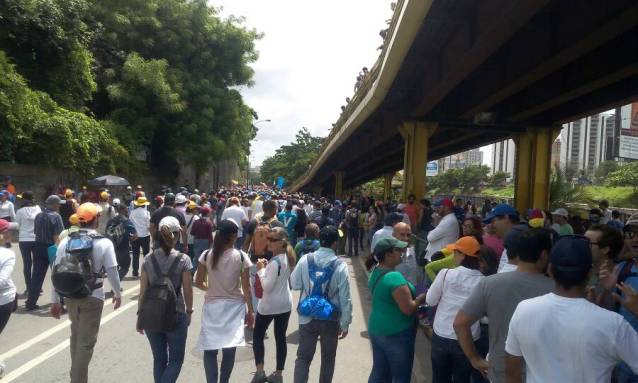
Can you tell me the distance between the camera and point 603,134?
99.9 metres

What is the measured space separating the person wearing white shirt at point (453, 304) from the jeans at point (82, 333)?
9.63 feet

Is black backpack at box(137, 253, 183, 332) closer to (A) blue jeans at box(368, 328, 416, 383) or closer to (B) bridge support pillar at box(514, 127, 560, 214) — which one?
(A) blue jeans at box(368, 328, 416, 383)

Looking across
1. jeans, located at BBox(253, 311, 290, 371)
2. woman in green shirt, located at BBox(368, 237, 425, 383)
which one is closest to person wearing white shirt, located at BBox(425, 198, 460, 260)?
jeans, located at BBox(253, 311, 290, 371)

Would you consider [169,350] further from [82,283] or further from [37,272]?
[37,272]

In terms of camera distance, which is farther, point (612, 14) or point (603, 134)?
point (603, 134)

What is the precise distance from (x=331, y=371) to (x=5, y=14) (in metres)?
20.3

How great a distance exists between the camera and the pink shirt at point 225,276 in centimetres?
480

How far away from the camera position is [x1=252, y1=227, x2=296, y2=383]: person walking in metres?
5.40

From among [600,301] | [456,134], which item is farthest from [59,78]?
[600,301]

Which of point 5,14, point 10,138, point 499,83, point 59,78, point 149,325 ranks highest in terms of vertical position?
point 5,14

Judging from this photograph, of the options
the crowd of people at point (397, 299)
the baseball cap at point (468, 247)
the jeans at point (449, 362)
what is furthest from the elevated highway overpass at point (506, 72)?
the jeans at point (449, 362)

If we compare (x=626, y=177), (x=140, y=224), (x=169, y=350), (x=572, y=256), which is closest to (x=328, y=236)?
(x=169, y=350)

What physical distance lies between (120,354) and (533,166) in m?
14.5

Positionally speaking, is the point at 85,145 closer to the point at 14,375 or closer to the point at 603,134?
the point at 14,375
